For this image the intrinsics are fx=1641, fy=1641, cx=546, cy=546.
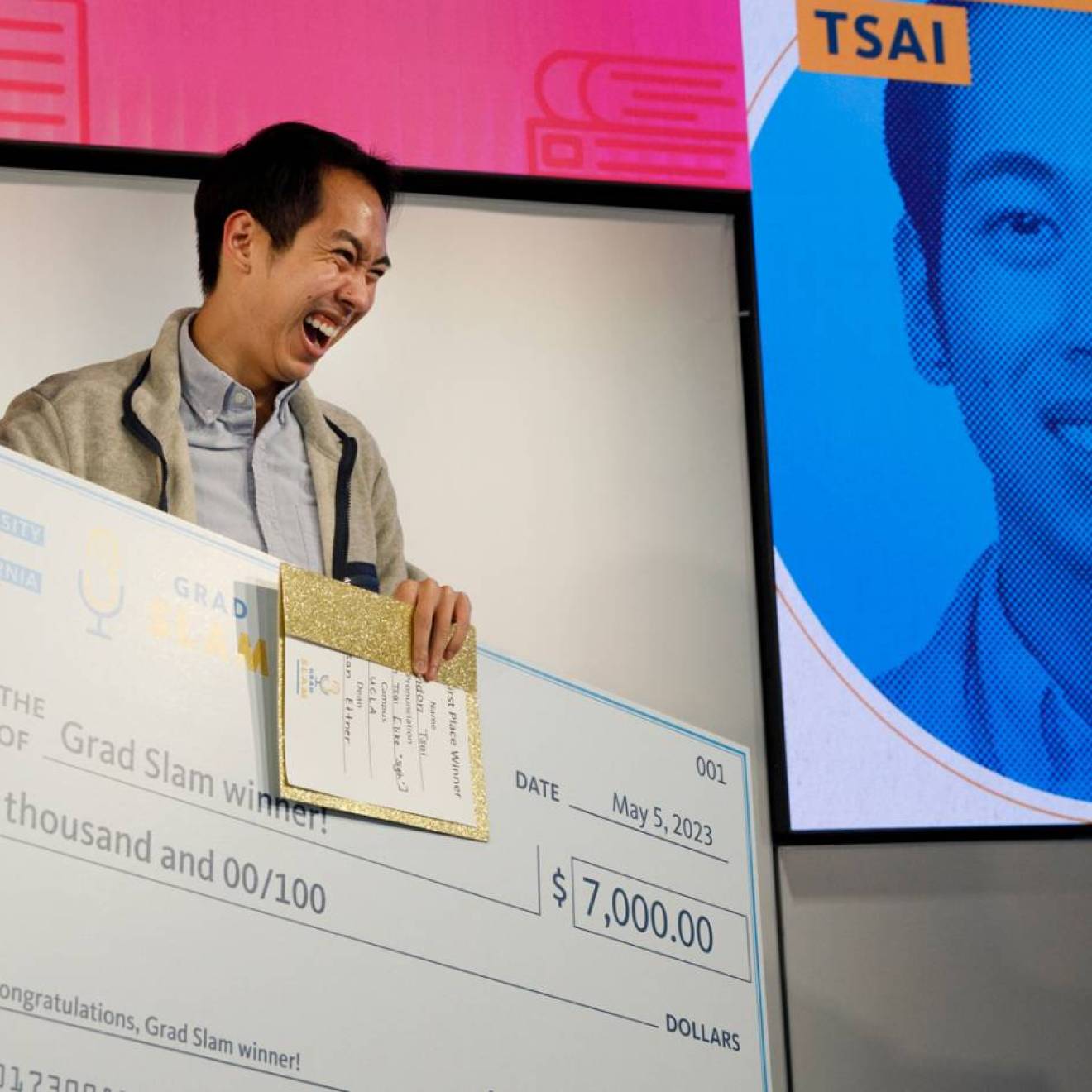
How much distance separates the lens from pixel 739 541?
2389mm

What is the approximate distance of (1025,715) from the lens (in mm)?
2395

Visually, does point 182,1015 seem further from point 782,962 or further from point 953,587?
point 953,587

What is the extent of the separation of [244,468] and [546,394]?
26.2 inches

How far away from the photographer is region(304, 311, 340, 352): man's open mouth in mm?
1957

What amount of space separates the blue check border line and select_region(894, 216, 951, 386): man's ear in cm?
127

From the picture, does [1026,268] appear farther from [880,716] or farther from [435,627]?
[435,627]

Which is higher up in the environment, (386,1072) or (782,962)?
(782,962)

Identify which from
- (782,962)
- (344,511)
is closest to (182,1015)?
(344,511)

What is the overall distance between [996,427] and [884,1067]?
95 centimetres

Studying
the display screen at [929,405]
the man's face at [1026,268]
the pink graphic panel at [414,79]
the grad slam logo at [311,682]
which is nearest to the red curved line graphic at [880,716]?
the display screen at [929,405]

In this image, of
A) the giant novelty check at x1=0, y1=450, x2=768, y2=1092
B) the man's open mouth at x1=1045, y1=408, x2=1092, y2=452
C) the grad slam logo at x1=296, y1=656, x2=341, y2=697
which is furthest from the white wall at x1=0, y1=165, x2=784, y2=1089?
the grad slam logo at x1=296, y1=656, x2=341, y2=697

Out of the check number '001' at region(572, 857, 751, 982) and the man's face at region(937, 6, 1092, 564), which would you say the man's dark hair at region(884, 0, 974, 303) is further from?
the check number '001' at region(572, 857, 751, 982)

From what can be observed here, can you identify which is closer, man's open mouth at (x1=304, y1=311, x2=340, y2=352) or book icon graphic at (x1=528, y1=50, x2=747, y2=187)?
man's open mouth at (x1=304, y1=311, x2=340, y2=352)

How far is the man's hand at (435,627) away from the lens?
1.11 metres
